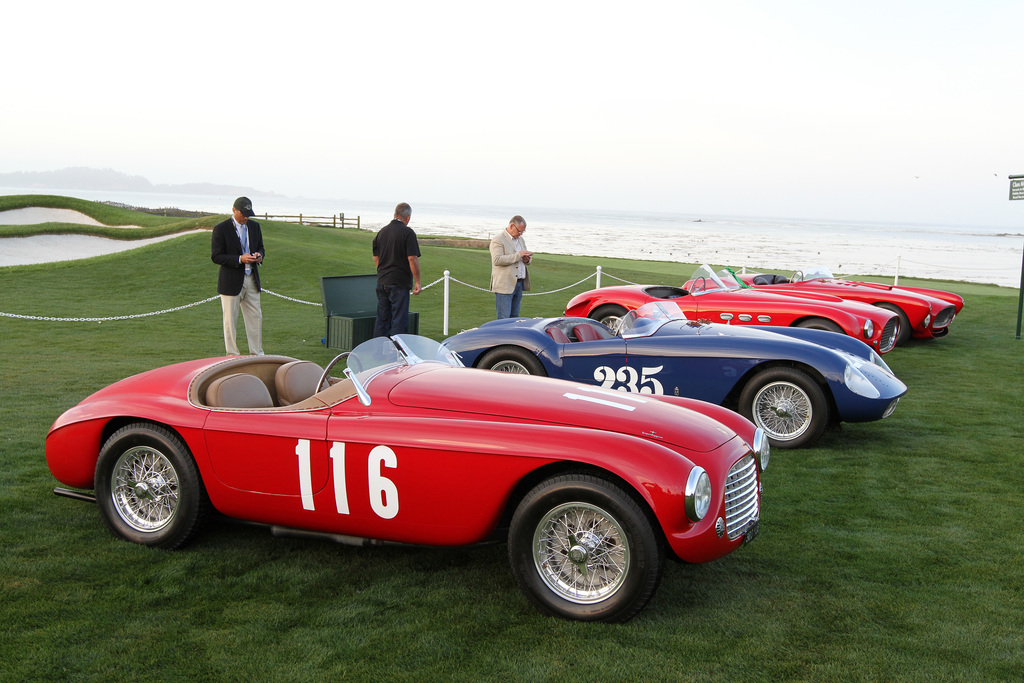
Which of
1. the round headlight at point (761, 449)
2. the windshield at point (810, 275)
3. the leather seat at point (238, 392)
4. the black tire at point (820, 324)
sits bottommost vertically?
the black tire at point (820, 324)

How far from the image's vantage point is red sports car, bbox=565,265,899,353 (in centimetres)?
993

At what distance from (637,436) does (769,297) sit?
25.1 feet

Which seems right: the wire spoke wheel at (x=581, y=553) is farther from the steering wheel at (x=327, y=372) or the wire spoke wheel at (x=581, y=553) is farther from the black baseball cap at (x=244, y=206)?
the black baseball cap at (x=244, y=206)

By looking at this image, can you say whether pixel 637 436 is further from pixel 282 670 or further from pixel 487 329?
pixel 487 329

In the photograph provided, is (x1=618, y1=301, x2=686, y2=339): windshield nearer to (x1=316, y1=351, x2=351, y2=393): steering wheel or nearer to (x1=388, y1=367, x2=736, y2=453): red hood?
(x1=388, y1=367, x2=736, y2=453): red hood

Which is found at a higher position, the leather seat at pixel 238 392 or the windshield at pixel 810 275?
the leather seat at pixel 238 392

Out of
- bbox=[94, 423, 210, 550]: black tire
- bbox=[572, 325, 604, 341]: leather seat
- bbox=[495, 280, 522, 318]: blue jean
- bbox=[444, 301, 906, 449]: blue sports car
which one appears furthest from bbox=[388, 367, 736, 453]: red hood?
bbox=[495, 280, 522, 318]: blue jean

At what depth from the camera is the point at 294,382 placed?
4.80 m

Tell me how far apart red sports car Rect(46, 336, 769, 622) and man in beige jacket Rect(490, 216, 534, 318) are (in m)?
6.30

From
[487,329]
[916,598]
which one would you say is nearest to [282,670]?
[916,598]

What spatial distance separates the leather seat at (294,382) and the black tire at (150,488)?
2.42 feet

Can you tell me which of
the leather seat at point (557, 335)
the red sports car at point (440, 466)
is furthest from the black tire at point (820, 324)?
the red sports car at point (440, 466)

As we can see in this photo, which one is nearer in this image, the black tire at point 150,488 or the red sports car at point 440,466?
the red sports car at point 440,466

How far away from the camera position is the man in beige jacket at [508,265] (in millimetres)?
10859
